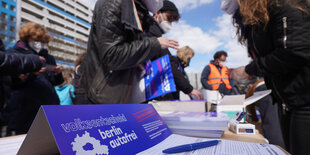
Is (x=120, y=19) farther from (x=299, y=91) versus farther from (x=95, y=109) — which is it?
(x=299, y=91)

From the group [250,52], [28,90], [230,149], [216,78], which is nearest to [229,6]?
[250,52]

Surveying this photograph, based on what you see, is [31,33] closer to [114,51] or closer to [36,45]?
[36,45]

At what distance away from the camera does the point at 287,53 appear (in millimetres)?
763

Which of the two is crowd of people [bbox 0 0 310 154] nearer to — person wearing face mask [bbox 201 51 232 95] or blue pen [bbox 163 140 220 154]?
blue pen [bbox 163 140 220 154]

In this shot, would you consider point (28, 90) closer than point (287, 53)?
No

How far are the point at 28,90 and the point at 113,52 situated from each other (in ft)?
4.29

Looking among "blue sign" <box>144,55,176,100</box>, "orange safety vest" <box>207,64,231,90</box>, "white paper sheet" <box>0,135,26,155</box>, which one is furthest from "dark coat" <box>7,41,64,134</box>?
"orange safety vest" <box>207,64,231,90</box>

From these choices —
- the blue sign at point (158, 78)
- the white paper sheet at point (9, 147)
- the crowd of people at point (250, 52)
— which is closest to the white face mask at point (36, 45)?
the crowd of people at point (250, 52)

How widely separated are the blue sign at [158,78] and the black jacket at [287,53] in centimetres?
46

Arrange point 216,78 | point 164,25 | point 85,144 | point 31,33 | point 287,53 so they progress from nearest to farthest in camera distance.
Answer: point 85,144, point 287,53, point 164,25, point 31,33, point 216,78

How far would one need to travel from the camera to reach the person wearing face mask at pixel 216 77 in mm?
3779

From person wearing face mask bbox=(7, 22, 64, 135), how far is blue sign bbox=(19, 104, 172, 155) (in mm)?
1344

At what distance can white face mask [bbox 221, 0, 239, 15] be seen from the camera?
3.17ft

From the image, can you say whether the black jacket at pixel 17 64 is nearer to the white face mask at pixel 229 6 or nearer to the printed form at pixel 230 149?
the printed form at pixel 230 149
